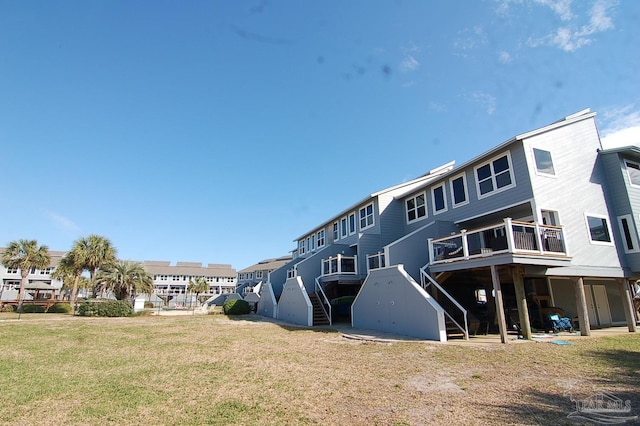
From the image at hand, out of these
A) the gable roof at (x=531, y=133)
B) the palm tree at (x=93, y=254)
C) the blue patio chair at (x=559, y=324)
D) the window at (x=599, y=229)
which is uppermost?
the gable roof at (x=531, y=133)

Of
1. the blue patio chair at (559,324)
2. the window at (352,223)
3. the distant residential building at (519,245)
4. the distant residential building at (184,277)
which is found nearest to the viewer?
the distant residential building at (519,245)

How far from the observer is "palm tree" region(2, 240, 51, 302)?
3434cm

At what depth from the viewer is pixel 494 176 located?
14844 millimetres

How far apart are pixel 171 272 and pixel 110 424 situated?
71.4m

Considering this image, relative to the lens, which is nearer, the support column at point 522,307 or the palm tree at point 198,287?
the support column at point 522,307

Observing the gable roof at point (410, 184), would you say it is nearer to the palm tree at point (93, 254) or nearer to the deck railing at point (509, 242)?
the deck railing at point (509, 242)

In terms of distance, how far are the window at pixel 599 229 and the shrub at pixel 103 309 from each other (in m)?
30.0

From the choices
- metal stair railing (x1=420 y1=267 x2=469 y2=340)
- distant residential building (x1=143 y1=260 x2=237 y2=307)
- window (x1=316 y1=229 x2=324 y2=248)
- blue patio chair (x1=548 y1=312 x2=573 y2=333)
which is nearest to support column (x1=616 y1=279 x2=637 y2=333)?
blue patio chair (x1=548 y1=312 x2=573 y2=333)

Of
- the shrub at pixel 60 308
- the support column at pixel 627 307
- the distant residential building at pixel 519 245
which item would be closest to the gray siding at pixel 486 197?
the distant residential building at pixel 519 245

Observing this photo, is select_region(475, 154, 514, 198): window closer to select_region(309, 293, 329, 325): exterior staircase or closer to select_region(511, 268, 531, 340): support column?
select_region(511, 268, 531, 340): support column

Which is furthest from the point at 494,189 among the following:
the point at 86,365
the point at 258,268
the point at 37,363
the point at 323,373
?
the point at 258,268

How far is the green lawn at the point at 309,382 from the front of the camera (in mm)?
4844

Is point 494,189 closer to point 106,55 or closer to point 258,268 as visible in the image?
point 106,55

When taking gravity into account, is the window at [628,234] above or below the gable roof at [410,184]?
below
